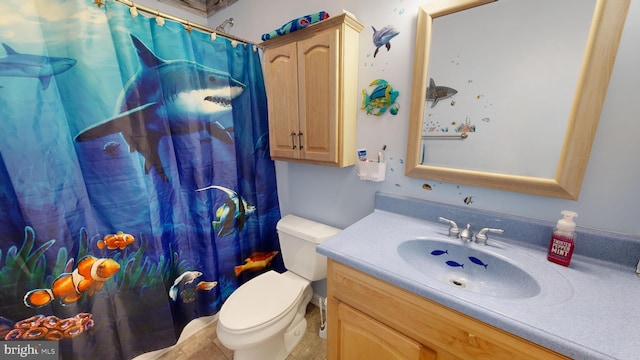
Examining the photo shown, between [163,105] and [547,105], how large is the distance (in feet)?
5.61

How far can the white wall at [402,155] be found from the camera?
741mm

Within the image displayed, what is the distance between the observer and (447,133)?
3.42ft

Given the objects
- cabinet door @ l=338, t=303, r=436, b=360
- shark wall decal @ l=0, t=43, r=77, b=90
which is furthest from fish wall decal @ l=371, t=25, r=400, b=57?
shark wall decal @ l=0, t=43, r=77, b=90

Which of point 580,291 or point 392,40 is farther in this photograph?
point 392,40

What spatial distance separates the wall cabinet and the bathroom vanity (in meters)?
0.48

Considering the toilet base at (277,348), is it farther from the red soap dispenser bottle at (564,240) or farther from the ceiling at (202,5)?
the ceiling at (202,5)

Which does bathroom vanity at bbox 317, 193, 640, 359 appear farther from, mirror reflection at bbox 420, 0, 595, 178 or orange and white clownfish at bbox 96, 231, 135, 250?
orange and white clownfish at bbox 96, 231, 135, 250

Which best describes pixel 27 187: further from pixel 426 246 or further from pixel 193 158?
pixel 426 246

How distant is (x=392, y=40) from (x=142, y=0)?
1.75m

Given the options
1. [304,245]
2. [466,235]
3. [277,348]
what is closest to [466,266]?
[466,235]

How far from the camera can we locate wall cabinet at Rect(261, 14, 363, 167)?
114 cm

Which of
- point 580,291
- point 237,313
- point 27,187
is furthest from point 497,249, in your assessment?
point 27,187

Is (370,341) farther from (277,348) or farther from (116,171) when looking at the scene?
(116,171)

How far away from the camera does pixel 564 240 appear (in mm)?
786
